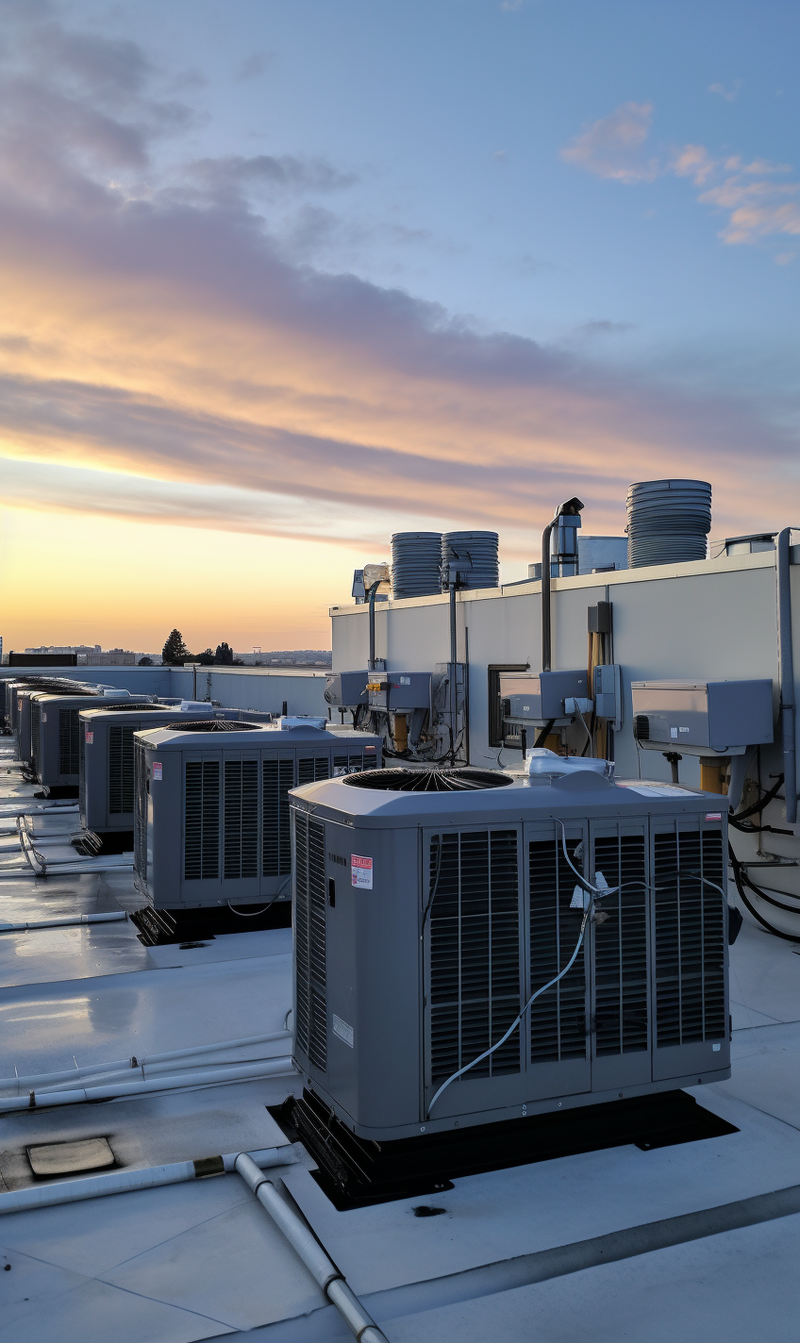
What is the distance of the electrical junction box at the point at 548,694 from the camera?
33.0 ft

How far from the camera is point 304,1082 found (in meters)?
4.30

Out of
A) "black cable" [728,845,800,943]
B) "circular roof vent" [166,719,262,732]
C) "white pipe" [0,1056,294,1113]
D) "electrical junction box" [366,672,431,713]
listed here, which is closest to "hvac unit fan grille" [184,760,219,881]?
"circular roof vent" [166,719,262,732]

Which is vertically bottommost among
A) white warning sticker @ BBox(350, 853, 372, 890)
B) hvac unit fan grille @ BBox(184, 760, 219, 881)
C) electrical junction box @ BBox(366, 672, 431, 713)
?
hvac unit fan grille @ BBox(184, 760, 219, 881)

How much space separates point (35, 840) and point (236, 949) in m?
5.56

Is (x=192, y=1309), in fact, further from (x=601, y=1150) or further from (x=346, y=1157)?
(x=601, y=1150)

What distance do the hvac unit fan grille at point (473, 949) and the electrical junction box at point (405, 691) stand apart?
32.7ft

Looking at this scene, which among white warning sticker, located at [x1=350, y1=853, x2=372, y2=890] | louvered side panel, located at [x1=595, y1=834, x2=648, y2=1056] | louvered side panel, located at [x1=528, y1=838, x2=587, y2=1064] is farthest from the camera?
louvered side panel, located at [x1=595, y1=834, x2=648, y2=1056]

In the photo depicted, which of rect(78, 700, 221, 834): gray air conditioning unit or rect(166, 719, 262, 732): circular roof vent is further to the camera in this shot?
rect(78, 700, 221, 834): gray air conditioning unit

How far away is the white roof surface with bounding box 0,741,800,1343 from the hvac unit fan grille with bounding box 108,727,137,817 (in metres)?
6.17

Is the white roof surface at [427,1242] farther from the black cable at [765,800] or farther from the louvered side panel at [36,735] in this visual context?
the louvered side panel at [36,735]

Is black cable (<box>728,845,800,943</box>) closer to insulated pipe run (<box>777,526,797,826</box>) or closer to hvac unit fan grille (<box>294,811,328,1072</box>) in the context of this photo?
insulated pipe run (<box>777,526,797,826</box>)

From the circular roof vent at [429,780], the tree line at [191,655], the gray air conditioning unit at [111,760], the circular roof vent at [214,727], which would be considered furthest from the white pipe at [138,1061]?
the tree line at [191,655]

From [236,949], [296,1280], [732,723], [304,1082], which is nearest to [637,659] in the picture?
[732,723]

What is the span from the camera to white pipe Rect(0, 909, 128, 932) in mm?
7520
